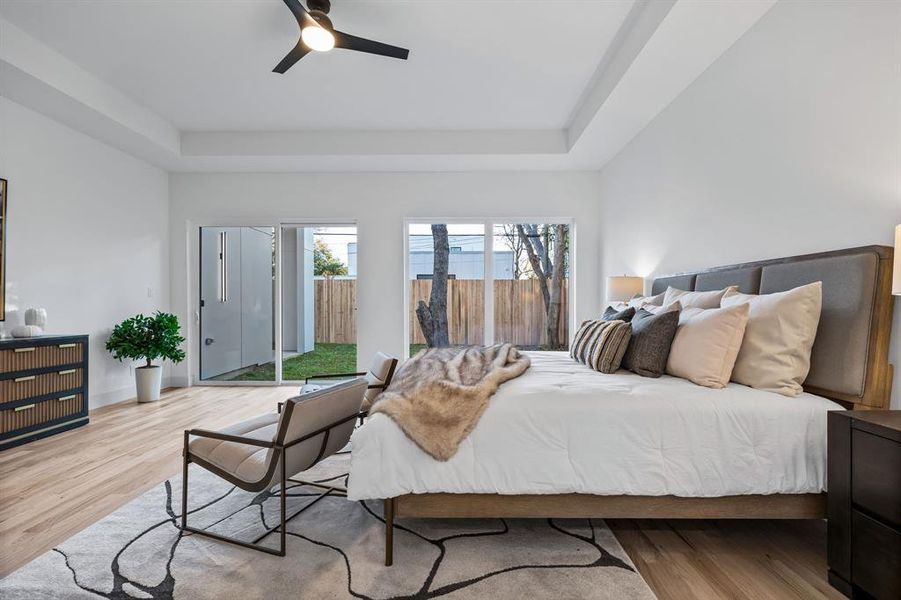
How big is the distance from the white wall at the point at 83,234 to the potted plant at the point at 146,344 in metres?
0.20

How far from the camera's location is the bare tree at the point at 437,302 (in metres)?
5.59

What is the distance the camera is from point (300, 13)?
2.48m

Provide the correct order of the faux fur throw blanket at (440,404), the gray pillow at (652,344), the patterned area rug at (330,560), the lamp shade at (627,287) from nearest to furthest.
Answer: the patterned area rug at (330,560) → the faux fur throw blanket at (440,404) → the gray pillow at (652,344) → the lamp shade at (627,287)

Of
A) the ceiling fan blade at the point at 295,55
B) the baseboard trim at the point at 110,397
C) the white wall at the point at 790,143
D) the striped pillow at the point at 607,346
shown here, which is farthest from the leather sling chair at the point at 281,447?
the baseboard trim at the point at 110,397

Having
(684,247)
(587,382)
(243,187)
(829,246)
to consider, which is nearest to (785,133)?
(829,246)

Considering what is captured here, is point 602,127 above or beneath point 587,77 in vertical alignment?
beneath

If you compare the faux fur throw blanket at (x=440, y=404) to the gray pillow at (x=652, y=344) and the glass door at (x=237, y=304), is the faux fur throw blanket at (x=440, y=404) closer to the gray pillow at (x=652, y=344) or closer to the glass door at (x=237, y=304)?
the gray pillow at (x=652, y=344)

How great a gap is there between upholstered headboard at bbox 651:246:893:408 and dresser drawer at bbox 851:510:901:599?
0.60 metres

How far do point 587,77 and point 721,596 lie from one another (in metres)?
3.60

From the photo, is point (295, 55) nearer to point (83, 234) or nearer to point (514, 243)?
point (83, 234)

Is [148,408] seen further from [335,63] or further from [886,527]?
[886,527]

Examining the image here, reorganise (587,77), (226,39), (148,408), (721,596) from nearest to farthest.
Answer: (721,596)
(226,39)
(587,77)
(148,408)

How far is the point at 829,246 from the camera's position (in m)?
2.11

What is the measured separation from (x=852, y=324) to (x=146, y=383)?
18.9ft
